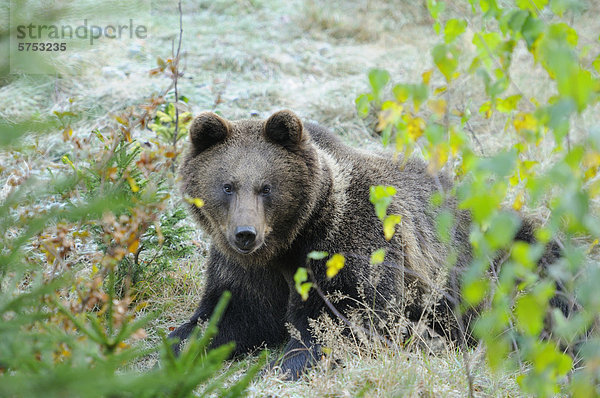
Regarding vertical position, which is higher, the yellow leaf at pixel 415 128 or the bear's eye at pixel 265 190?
the yellow leaf at pixel 415 128

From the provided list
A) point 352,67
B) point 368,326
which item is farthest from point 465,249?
point 352,67

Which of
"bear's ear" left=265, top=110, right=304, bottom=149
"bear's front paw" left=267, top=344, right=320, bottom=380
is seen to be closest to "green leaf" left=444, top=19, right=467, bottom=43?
"bear's ear" left=265, top=110, right=304, bottom=149

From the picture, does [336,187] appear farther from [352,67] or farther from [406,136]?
[352,67]

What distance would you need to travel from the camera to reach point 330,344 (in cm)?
387

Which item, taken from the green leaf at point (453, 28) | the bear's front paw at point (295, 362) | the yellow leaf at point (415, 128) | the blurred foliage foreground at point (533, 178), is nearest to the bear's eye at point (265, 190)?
the bear's front paw at point (295, 362)

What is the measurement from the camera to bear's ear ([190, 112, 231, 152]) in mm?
4422

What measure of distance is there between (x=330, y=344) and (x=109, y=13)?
2.45 metres

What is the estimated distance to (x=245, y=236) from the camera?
13.1 feet

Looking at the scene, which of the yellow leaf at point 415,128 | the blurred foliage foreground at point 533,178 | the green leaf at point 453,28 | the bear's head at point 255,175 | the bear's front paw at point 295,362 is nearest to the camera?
the blurred foliage foreground at point 533,178

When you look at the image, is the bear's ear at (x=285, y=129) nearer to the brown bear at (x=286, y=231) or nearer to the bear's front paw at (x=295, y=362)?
the brown bear at (x=286, y=231)

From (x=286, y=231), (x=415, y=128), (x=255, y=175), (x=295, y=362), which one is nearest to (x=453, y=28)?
(x=415, y=128)

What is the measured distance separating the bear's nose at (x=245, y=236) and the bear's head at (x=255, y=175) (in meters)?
0.20

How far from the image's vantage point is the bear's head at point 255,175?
4336mm

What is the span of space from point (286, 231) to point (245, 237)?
54cm
